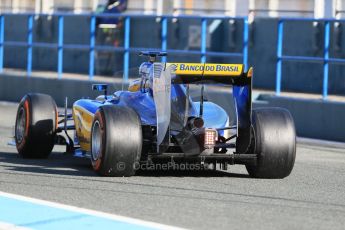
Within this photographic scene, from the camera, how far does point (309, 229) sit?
25.3ft

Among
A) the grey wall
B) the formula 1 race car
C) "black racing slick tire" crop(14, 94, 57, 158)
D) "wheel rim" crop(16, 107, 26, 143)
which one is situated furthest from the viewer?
the grey wall

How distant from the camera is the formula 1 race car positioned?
10.2 m

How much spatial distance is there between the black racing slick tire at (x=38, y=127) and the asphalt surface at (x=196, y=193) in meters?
0.17

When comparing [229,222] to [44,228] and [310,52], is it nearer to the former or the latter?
[44,228]

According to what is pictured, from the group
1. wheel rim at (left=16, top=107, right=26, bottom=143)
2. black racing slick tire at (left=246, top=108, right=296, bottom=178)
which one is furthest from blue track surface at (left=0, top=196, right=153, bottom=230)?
wheel rim at (left=16, top=107, right=26, bottom=143)

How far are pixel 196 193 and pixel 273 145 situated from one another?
1.44 meters

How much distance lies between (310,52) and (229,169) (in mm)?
11560

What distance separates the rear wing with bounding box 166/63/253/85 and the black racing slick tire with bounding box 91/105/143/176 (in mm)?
622

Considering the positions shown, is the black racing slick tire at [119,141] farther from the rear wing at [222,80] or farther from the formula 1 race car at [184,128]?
the rear wing at [222,80]

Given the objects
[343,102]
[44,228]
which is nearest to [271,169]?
[44,228]

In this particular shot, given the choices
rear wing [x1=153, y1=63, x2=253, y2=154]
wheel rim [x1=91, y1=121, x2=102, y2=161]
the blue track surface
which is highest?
rear wing [x1=153, y1=63, x2=253, y2=154]

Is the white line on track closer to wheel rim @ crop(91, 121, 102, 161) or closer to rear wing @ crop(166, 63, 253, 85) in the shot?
wheel rim @ crop(91, 121, 102, 161)

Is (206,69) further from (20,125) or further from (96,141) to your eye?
(20,125)

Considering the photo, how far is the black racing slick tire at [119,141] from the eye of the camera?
33.3 ft
